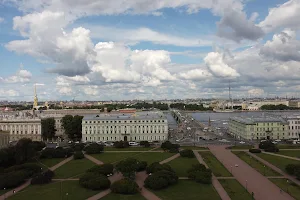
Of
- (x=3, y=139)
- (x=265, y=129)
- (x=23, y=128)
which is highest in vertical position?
(x=23, y=128)

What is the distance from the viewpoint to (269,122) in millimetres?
73812

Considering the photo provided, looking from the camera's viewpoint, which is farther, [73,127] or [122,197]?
[73,127]

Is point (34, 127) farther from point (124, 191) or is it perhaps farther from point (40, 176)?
point (124, 191)

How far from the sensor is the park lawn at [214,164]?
141ft

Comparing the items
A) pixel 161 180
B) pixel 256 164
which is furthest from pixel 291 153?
pixel 161 180

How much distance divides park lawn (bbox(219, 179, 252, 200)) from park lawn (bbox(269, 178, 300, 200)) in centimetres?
464

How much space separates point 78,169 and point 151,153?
15.7 metres

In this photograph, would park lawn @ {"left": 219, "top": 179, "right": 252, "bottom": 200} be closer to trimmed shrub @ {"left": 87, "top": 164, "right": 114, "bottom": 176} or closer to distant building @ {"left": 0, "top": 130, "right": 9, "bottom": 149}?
trimmed shrub @ {"left": 87, "top": 164, "right": 114, "bottom": 176}

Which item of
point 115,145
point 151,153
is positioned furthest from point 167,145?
point 115,145

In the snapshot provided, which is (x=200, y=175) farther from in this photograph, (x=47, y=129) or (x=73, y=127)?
(x=47, y=129)

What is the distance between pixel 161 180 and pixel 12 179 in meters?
17.8

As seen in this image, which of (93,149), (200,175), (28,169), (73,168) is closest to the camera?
(200,175)

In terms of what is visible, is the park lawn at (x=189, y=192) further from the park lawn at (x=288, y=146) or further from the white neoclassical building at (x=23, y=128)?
the white neoclassical building at (x=23, y=128)

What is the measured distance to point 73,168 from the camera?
46.5m
